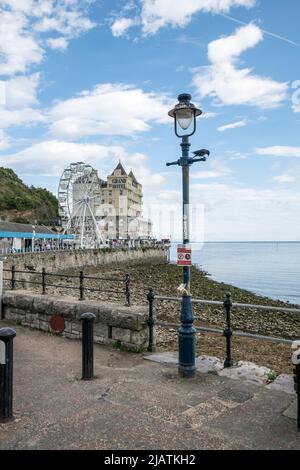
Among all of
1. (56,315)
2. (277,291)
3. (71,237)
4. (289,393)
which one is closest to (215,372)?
(289,393)

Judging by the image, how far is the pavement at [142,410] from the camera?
3.85 metres

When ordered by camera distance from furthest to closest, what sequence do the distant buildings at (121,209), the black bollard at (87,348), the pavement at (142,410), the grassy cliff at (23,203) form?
the distant buildings at (121,209) < the grassy cliff at (23,203) < the black bollard at (87,348) < the pavement at (142,410)

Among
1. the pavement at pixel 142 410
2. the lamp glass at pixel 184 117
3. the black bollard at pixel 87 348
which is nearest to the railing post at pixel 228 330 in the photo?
the pavement at pixel 142 410

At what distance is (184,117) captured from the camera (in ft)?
20.0

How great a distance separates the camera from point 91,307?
7812 mm

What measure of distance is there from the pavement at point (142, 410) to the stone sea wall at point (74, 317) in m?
0.79

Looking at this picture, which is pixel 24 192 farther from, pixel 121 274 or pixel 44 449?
pixel 44 449

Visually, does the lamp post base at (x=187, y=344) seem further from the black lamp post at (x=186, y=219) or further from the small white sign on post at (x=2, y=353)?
the small white sign on post at (x=2, y=353)

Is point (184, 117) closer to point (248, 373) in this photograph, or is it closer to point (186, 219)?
point (186, 219)

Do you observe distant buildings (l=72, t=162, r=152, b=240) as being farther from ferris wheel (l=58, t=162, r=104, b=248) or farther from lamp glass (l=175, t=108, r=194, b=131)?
lamp glass (l=175, t=108, r=194, b=131)

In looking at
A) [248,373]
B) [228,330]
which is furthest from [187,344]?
[248,373]

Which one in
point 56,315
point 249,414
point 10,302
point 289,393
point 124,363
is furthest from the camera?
point 10,302

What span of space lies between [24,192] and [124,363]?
89.1 m
